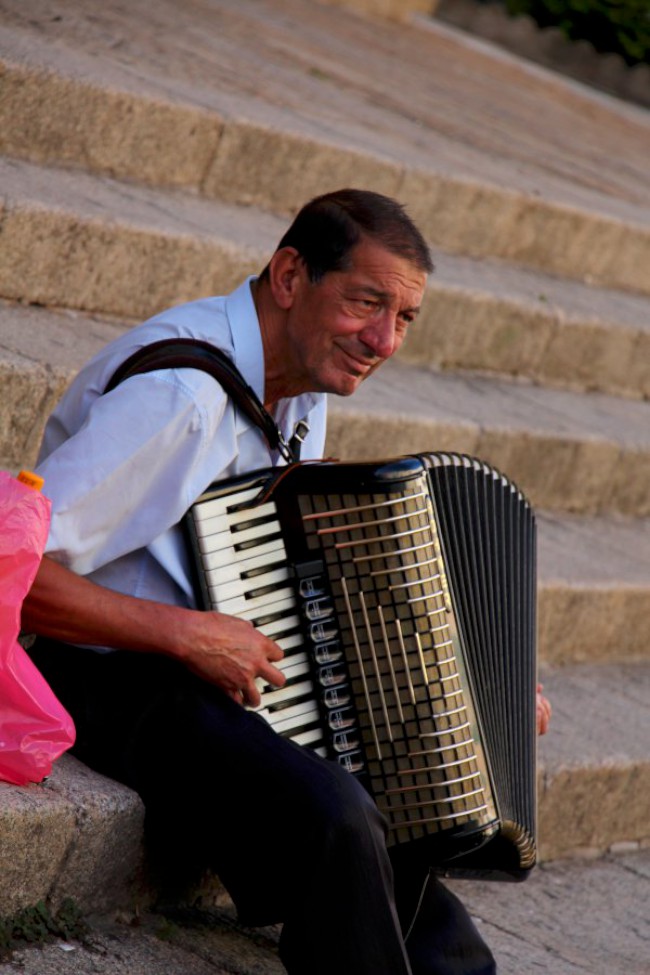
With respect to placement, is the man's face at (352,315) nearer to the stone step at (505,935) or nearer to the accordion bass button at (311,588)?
the accordion bass button at (311,588)

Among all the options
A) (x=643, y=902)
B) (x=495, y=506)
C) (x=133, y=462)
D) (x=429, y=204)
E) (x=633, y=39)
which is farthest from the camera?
(x=633, y=39)

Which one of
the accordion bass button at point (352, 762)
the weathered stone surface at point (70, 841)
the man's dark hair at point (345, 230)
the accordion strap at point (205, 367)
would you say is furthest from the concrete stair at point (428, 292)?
the man's dark hair at point (345, 230)

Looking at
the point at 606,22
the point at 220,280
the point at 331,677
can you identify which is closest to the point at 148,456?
the point at 331,677

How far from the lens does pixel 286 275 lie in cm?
267

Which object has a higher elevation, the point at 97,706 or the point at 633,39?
the point at 633,39

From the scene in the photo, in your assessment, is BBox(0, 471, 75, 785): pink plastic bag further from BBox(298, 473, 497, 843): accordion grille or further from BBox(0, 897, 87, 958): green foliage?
BBox(298, 473, 497, 843): accordion grille

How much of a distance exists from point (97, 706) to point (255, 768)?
1.17ft

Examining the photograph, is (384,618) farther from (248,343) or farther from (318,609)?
(248,343)

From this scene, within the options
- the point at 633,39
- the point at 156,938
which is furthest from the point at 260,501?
the point at 633,39

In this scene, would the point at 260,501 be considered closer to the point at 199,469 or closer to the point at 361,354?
the point at 199,469

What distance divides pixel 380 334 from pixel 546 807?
1.48 metres

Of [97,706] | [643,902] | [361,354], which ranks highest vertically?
[361,354]

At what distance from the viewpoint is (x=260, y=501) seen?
8.13ft

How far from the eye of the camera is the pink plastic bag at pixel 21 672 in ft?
7.45
